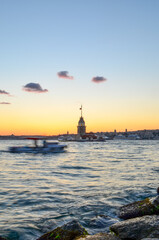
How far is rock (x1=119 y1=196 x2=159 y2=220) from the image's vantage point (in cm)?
962

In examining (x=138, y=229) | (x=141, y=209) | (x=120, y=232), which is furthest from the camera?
(x=141, y=209)

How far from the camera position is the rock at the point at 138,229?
6873 millimetres

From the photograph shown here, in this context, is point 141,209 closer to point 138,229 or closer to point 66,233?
point 138,229

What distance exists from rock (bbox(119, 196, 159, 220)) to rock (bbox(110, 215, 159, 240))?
72.1 inches

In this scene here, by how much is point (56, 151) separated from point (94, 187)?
4444 centimetres

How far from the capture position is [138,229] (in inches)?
284

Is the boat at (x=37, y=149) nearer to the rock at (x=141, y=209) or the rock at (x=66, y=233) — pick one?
the rock at (x=141, y=209)

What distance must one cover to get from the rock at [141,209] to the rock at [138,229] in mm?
1831

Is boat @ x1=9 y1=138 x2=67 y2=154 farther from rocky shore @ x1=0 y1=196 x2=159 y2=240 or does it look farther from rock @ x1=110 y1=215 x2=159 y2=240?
rock @ x1=110 y1=215 x2=159 y2=240

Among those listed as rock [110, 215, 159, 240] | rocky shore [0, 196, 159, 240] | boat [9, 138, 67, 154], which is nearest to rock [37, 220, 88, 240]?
rocky shore [0, 196, 159, 240]

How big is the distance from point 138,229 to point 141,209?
2.83m

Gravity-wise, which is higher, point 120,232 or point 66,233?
point 66,233

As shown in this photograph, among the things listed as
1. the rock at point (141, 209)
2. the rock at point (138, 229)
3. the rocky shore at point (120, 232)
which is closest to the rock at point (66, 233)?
the rocky shore at point (120, 232)

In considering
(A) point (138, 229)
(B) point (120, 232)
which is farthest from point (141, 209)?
(A) point (138, 229)
